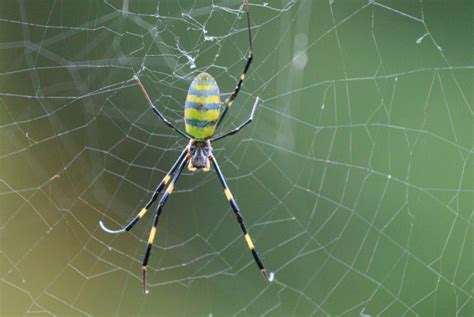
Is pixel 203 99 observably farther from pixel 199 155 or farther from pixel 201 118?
pixel 199 155

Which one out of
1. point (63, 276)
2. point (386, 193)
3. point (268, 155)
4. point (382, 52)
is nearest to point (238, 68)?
point (268, 155)

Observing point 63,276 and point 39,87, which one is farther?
point 63,276

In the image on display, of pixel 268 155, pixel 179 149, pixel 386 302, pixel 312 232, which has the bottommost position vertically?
pixel 386 302

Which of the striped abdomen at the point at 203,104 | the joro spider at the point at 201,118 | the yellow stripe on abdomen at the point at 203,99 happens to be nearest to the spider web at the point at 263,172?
the joro spider at the point at 201,118

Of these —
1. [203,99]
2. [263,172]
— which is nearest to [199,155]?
[203,99]

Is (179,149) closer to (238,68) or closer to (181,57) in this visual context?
(181,57)

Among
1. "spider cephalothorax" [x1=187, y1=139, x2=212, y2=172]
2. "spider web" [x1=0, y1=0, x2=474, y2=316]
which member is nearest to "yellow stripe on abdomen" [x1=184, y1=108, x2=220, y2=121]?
"spider cephalothorax" [x1=187, y1=139, x2=212, y2=172]
